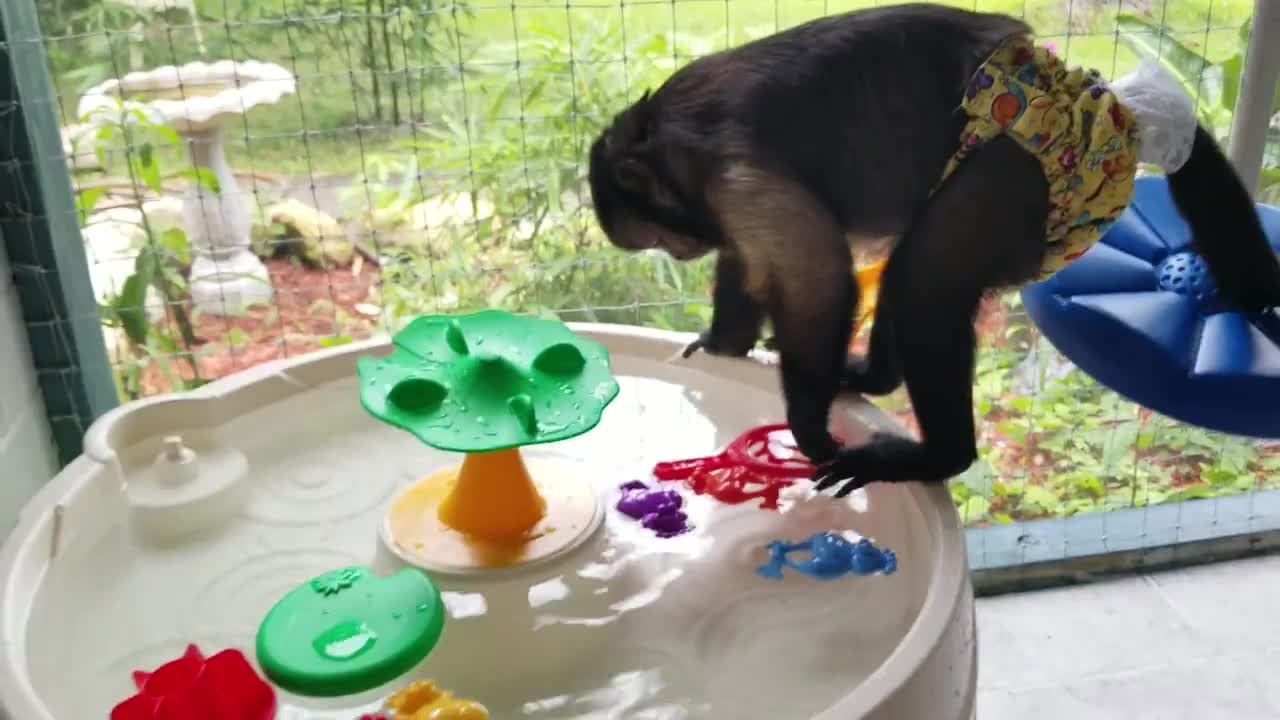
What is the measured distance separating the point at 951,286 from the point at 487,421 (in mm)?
458

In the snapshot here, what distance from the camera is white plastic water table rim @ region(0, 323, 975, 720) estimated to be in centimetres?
93

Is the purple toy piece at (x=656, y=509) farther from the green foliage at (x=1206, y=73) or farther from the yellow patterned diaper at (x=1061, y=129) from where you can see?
the green foliage at (x=1206, y=73)

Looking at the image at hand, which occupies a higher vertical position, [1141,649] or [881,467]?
[881,467]

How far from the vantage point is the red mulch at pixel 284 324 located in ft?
6.57

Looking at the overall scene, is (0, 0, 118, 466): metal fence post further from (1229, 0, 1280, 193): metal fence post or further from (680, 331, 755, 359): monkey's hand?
(1229, 0, 1280, 193): metal fence post

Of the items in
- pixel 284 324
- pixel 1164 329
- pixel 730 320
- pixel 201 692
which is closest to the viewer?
pixel 201 692

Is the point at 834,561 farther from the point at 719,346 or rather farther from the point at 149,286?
the point at 149,286

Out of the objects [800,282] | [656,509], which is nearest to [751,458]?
[656,509]

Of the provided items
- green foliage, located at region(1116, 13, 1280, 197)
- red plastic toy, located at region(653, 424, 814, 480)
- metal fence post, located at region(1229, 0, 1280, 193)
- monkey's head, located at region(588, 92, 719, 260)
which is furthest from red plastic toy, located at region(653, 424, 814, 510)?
green foliage, located at region(1116, 13, 1280, 197)

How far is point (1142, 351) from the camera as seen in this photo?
4.12ft

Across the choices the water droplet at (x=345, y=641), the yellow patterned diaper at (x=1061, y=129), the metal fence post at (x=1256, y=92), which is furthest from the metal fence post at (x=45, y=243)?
the metal fence post at (x=1256, y=92)

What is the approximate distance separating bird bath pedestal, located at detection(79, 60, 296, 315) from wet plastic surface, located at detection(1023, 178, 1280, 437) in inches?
45.8

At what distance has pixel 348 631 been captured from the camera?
1.07 meters

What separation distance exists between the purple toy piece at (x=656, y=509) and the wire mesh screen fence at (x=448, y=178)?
55cm
